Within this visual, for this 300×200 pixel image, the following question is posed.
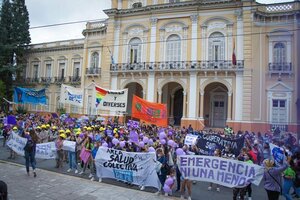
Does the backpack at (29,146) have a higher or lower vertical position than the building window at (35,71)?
lower

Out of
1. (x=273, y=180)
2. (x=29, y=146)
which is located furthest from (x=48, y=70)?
(x=273, y=180)

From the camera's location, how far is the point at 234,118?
Result: 25297 millimetres

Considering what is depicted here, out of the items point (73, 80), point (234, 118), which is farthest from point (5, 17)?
point (234, 118)

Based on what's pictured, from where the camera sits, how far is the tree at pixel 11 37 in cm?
3688

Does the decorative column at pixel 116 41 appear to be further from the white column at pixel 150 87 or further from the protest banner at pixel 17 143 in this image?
the protest banner at pixel 17 143

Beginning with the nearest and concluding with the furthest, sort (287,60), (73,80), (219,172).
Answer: (219,172) < (287,60) < (73,80)

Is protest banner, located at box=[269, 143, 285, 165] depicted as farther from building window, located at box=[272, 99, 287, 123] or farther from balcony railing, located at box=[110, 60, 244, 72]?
balcony railing, located at box=[110, 60, 244, 72]

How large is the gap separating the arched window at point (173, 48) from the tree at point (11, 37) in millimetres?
20388

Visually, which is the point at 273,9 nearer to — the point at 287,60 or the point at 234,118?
the point at 287,60

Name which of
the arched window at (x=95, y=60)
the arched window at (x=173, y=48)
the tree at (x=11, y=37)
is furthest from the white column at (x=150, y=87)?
the tree at (x=11, y=37)

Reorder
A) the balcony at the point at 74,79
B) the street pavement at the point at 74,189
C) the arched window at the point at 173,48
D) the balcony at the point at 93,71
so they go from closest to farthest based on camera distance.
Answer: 1. the street pavement at the point at 74,189
2. the arched window at the point at 173,48
3. the balcony at the point at 93,71
4. the balcony at the point at 74,79

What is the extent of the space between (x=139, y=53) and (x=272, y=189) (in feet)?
79.9

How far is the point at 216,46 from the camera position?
88.9ft

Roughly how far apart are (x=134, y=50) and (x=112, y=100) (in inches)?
549
